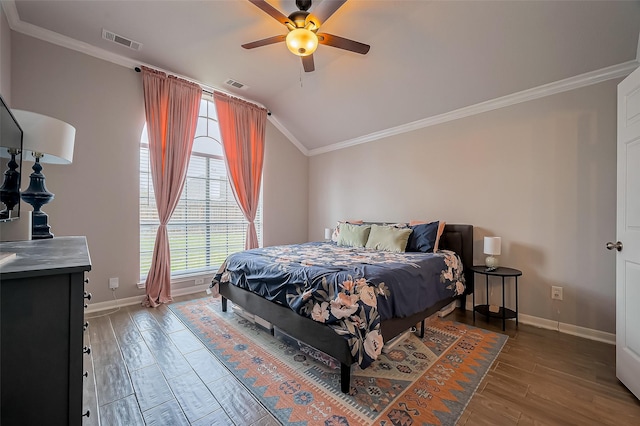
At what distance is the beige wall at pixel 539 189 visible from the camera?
100 inches

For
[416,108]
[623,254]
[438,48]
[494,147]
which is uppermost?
[438,48]

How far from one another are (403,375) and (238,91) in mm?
4304

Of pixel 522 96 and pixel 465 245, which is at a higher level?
pixel 522 96

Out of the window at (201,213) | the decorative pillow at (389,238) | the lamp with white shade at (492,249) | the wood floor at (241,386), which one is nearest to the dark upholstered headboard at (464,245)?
the lamp with white shade at (492,249)

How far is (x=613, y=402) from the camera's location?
1.68 metres

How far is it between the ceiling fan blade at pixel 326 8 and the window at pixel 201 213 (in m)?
2.60

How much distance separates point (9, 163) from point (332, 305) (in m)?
1.98

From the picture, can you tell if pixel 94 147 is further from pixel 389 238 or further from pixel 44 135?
pixel 389 238

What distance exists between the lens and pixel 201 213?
4203 mm

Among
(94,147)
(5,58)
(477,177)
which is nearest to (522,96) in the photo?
(477,177)

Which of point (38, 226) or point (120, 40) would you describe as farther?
point (120, 40)

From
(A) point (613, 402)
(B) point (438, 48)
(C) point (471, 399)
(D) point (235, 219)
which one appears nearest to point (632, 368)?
(A) point (613, 402)

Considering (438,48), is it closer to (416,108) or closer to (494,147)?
(416,108)

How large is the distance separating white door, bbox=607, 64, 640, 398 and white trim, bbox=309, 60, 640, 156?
33.3 inches
